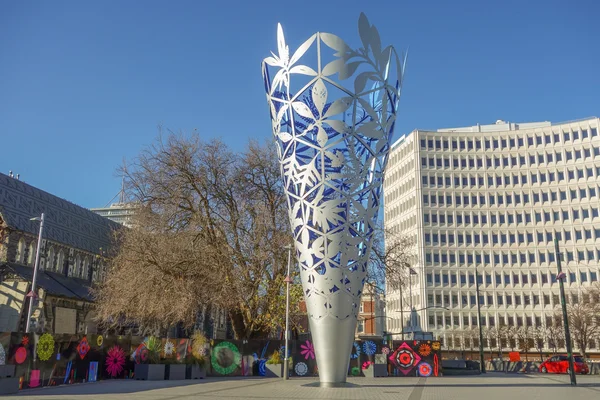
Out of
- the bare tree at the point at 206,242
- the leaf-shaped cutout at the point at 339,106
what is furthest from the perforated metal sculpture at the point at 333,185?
the bare tree at the point at 206,242

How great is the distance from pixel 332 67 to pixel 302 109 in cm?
209

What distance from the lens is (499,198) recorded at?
91.8 metres

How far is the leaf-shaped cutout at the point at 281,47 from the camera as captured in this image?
930 inches

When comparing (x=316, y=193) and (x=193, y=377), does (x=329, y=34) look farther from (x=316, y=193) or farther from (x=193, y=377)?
(x=193, y=377)

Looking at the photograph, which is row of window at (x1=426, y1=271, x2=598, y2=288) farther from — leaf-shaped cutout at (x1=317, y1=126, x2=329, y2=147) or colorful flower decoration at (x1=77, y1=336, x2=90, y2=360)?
colorful flower decoration at (x1=77, y1=336, x2=90, y2=360)

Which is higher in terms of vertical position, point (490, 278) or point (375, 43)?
point (375, 43)

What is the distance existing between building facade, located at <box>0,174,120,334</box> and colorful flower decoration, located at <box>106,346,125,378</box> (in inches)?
677

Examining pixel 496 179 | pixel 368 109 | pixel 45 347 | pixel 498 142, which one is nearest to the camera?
pixel 45 347

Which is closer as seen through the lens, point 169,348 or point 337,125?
point 337,125

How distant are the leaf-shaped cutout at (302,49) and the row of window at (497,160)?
7363 centimetres

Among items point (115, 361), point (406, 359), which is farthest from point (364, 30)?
point (406, 359)

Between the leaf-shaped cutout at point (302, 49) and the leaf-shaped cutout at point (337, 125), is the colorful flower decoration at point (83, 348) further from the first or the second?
the leaf-shaped cutout at point (302, 49)

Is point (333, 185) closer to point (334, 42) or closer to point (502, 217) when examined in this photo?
point (334, 42)

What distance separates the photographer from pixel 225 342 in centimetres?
3073
